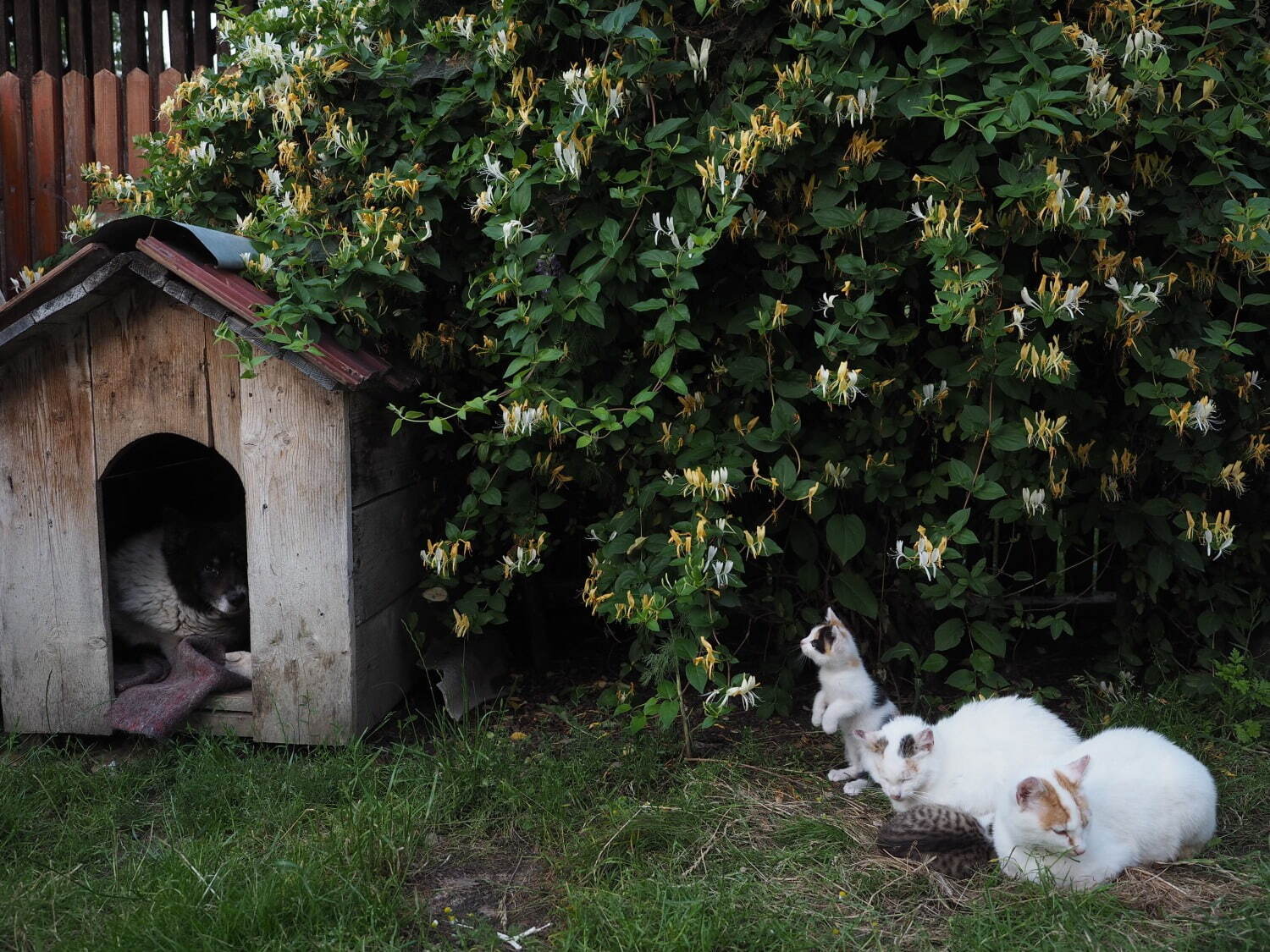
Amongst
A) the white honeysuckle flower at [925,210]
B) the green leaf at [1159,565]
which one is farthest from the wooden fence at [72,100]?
the green leaf at [1159,565]

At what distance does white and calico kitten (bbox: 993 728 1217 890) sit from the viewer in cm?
244

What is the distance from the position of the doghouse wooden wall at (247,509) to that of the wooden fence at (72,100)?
280 centimetres

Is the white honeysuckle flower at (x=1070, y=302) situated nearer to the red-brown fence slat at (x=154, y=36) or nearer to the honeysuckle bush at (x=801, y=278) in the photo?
the honeysuckle bush at (x=801, y=278)

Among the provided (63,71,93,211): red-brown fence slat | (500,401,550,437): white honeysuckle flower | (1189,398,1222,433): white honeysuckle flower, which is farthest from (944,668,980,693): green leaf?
(63,71,93,211): red-brown fence slat

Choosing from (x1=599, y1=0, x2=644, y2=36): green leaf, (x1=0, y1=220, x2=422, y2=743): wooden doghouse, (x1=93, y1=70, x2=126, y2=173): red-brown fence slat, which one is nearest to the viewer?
(x1=599, y1=0, x2=644, y2=36): green leaf

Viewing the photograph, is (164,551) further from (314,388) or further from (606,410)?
(606,410)

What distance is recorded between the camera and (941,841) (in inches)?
106

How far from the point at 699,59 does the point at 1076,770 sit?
2.18m

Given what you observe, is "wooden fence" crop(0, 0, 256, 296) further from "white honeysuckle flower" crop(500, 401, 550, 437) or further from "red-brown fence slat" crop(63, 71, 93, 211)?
"white honeysuckle flower" crop(500, 401, 550, 437)

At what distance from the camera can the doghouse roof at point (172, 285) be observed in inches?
125

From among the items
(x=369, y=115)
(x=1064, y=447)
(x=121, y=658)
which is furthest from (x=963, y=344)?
(x=121, y=658)

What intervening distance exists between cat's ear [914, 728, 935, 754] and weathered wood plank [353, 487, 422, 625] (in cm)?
183

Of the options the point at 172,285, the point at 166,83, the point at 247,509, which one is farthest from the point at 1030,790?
the point at 166,83

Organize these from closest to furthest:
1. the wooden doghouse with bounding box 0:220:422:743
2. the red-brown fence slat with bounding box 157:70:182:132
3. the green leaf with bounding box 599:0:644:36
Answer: the green leaf with bounding box 599:0:644:36, the wooden doghouse with bounding box 0:220:422:743, the red-brown fence slat with bounding box 157:70:182:132
